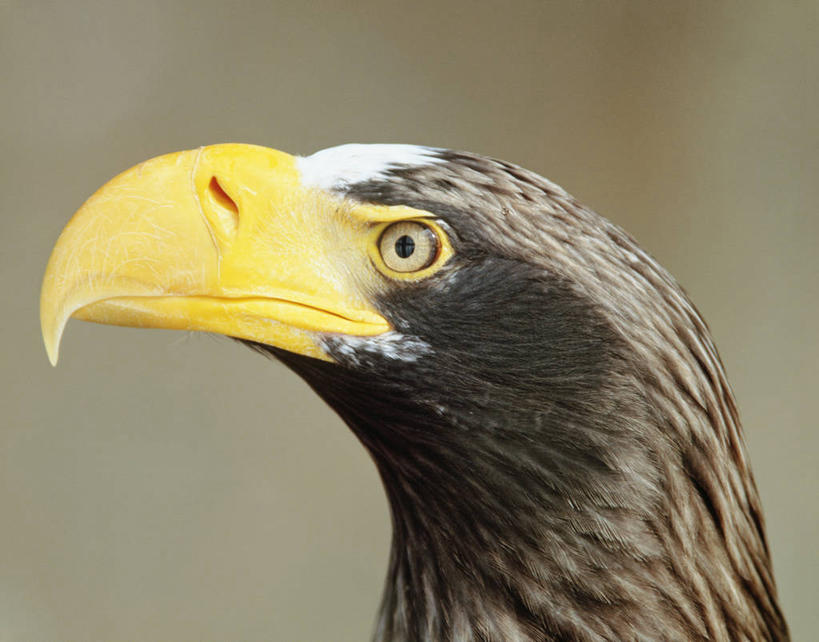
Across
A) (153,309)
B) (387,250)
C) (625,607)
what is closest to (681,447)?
(625,607)

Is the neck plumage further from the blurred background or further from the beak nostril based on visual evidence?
the blurred background

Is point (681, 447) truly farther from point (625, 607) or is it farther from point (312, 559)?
point (312, 559)

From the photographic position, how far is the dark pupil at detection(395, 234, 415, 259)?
2.78 ft

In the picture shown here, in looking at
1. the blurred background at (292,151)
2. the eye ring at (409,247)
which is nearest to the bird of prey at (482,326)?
the eye ring at (409,247)

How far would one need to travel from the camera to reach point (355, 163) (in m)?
0.88

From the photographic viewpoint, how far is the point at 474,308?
0.85m

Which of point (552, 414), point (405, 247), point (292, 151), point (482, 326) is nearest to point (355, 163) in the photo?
point (405, 247)

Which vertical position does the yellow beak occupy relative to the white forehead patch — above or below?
below

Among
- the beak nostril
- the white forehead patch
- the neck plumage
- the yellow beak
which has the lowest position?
the neck plumage

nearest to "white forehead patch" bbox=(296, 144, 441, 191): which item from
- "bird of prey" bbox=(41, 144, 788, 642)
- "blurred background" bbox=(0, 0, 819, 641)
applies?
"bird of prey" bbox=(41, 144, 788, 642)

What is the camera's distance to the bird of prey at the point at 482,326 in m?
0.83

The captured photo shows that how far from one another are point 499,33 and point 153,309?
183 cm

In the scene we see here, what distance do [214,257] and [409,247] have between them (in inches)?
7.8

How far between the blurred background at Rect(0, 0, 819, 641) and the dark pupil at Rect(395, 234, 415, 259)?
155cm
